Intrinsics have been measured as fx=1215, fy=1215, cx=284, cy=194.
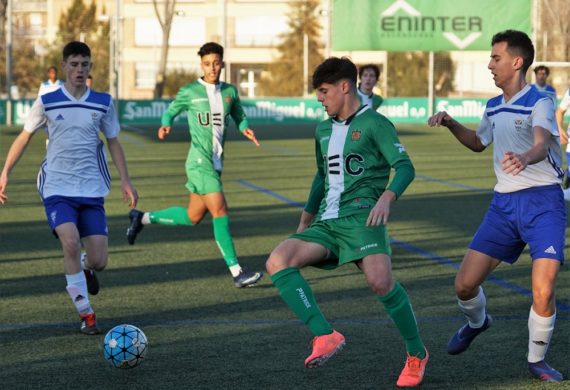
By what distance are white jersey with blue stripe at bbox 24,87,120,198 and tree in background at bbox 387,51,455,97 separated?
48.1 metres

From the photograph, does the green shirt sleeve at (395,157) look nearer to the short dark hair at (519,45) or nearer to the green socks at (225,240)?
the short dark hair at (519,45)

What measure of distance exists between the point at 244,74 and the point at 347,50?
50.1 metres

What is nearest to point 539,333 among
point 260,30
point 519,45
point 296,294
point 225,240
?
point 296,294

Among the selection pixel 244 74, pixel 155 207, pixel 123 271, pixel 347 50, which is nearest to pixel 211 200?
pixel 123 271

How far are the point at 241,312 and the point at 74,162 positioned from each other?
5.37ft

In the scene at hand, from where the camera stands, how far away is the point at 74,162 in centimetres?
823

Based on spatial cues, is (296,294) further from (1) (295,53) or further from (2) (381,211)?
(1) (295,53)

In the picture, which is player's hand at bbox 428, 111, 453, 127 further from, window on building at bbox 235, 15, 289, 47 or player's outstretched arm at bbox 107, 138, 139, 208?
window on building at bbox 235, 15, 289, 47

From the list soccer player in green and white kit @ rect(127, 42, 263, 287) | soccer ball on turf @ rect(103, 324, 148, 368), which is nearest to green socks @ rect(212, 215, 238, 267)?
soccer player in green and white kit @ rect(127, 42, 263, 287)

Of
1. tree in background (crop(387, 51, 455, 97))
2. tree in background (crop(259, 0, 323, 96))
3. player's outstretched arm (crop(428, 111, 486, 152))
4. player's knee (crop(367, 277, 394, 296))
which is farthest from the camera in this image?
tree in background (crop(259, 0, 323, 96))

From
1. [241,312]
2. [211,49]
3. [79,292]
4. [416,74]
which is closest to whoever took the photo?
[79,292]

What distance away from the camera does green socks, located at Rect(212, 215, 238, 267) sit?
33.6 feet

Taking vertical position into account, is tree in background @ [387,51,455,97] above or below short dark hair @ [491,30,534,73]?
below

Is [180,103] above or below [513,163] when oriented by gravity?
above
